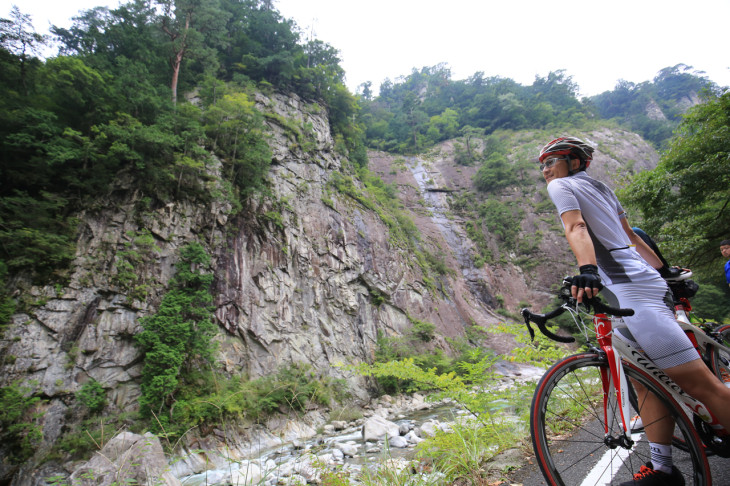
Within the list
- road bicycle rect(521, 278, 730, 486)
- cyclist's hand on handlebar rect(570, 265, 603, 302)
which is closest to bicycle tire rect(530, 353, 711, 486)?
road bicycle rect(521, 278, 730, 486)

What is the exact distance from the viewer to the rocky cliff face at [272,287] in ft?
24.4

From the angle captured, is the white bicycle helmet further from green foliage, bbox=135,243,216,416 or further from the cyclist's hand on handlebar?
green foliage, bbox=135,243,216,416

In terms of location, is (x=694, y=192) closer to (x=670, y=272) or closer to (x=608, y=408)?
(x=670, y=272)

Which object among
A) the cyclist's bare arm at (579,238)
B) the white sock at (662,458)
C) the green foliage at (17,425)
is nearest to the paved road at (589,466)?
the white sock at (662,458)

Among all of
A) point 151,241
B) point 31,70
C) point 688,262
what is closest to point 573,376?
point 688,262

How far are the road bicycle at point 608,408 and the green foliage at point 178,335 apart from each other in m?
7.78

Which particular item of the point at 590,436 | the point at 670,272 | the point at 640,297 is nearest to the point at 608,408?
the point at 590,436

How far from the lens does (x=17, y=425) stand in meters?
5.97

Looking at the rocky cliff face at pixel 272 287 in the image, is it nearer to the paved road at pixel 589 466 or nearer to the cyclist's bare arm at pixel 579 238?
the paved road at pixel 589 466

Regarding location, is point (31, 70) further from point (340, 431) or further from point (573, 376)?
point (573, 376)

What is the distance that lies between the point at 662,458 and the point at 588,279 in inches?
32.2

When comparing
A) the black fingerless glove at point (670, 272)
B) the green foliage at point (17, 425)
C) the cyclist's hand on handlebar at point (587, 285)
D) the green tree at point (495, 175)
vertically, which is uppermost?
the green tree at point (495, 175)

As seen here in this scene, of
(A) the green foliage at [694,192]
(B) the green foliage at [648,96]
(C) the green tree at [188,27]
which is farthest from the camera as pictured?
(B) the green foliage at [648,96]

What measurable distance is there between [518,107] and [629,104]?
A: 27.1 m
